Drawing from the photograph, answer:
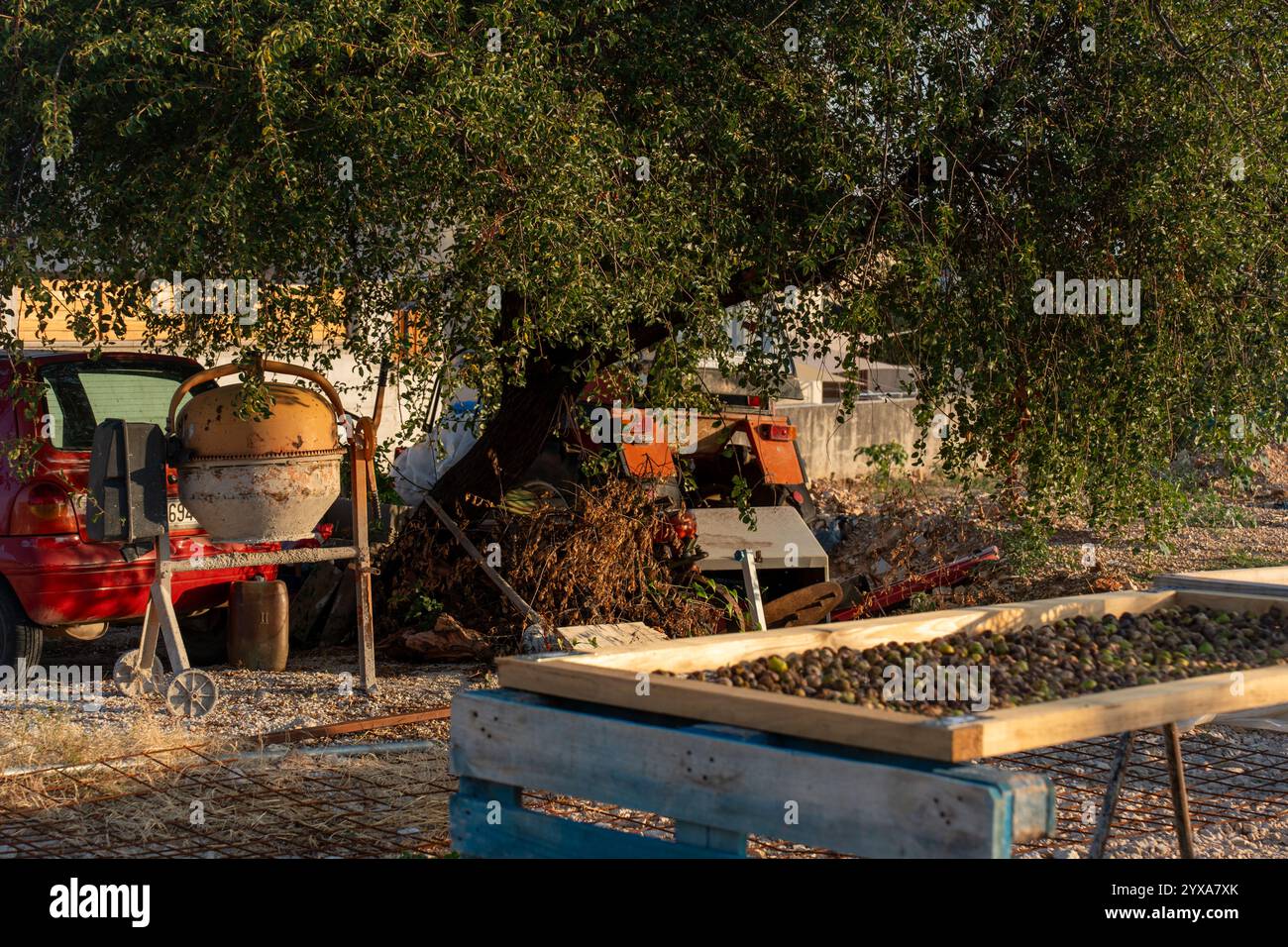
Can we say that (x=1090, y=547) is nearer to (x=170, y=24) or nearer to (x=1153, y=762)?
(x=1153, y=762)

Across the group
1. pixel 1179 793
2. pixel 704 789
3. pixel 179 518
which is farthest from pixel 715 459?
pixel 704 789

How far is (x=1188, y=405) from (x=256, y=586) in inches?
214

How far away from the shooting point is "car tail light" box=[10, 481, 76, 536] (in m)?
7.71

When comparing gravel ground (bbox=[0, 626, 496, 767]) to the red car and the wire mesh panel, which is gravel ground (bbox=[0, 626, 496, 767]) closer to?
the wire mesh panel

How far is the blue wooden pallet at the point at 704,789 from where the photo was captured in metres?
3.17

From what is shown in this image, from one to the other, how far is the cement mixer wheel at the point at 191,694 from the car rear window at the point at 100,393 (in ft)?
5.22

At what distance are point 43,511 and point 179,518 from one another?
0.72m

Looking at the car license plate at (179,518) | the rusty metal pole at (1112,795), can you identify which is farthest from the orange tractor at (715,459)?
the rusty metal pole at (1112,795)

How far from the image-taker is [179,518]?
809 centimetres

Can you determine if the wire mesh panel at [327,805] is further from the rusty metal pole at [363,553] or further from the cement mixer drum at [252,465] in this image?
the cement mixer drum at [252,465]

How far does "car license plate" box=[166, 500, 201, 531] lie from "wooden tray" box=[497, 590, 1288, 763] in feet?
14.5

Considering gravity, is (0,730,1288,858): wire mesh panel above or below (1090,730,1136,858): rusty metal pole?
below

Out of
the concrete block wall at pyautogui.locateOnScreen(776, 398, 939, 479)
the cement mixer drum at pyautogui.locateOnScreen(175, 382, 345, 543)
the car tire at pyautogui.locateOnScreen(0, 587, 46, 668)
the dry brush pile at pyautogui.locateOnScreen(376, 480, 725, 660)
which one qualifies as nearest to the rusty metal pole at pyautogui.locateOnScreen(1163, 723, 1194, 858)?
the dry brush pile at pyautogui.locateOnScreen(376, 480, 725, 660)

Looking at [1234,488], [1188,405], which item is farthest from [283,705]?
[1234,488]
